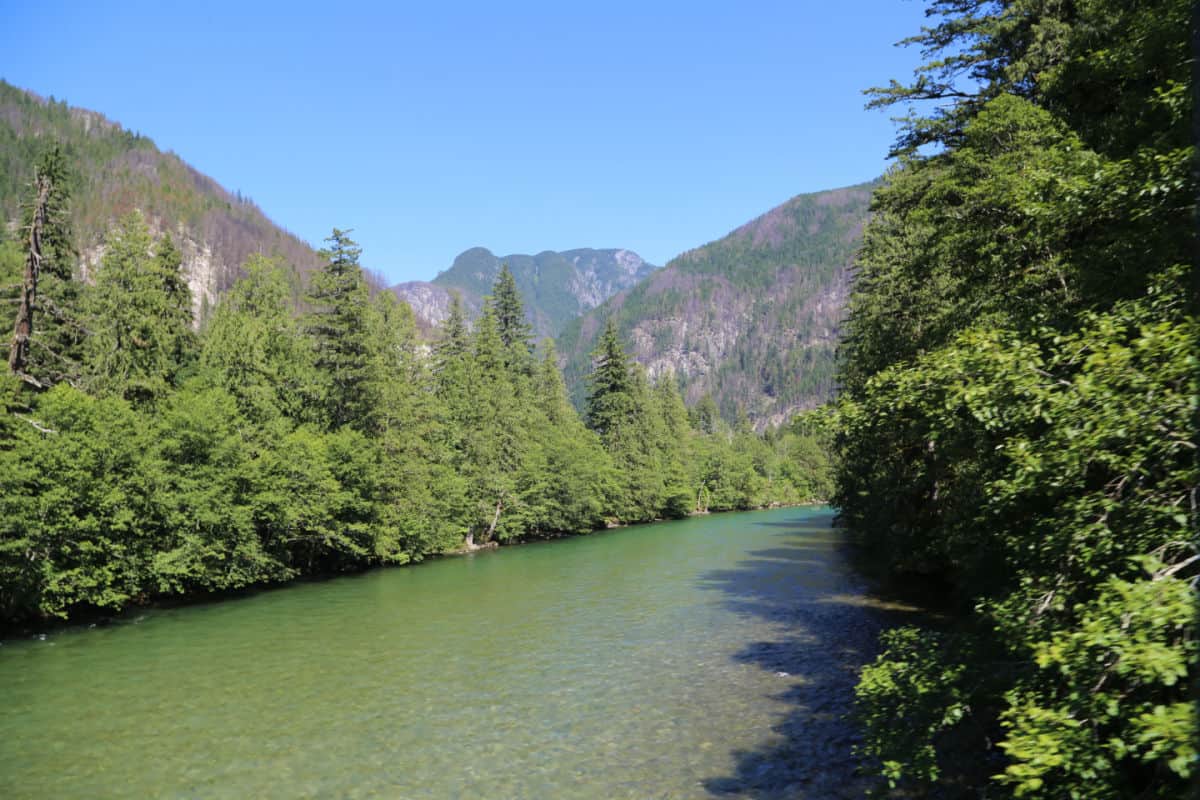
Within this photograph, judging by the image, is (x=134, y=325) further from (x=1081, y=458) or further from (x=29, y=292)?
(x=1081, y=458)

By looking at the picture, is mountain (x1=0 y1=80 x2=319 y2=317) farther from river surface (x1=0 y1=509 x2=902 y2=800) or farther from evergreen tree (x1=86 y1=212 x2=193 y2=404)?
river surface (x1=0 y1=509 x2=902 y2=800)

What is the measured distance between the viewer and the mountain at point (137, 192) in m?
140

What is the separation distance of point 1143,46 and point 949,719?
22.8 feet

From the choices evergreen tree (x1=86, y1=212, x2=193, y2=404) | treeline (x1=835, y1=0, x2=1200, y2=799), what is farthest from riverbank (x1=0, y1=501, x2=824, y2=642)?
treeline (x1=835, y1=0, x2=1200, y2=799)

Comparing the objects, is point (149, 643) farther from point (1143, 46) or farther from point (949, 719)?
point (1143, 46)

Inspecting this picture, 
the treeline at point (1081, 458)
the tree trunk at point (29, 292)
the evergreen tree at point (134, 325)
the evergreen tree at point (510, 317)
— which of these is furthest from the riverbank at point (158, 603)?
the evergreen tree at point (510, 317)

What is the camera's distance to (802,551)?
131 ft

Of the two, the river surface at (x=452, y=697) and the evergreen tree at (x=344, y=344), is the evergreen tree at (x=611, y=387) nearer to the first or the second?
the evergreen tree at (x=344, y=344)

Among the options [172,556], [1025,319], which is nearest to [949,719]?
[1025,319]

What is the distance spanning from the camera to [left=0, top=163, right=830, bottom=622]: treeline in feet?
69.5

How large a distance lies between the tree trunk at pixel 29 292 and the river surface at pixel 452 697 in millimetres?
8367

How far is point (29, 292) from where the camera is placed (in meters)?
22.9

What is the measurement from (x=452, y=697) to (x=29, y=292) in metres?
19.1

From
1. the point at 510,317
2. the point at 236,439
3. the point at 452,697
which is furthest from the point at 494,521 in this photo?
the point at 452,697
